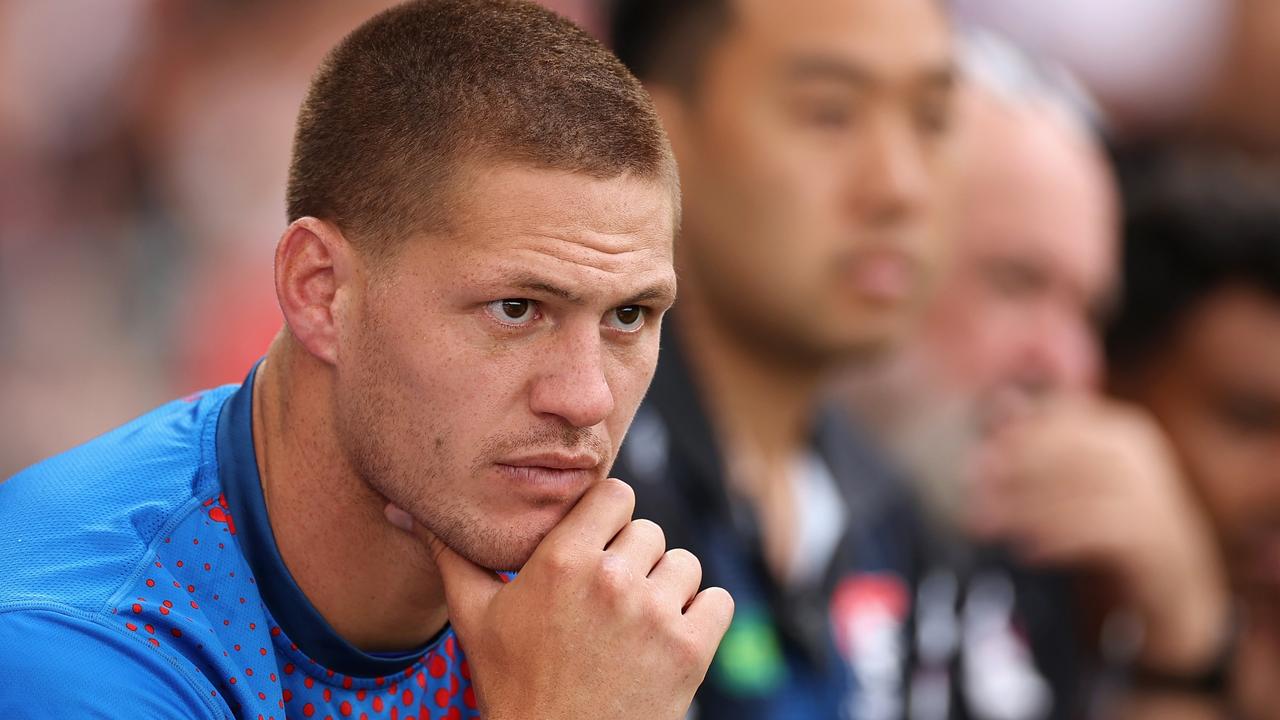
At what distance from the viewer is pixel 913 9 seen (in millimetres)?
3525

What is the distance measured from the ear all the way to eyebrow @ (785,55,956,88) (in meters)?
1.84

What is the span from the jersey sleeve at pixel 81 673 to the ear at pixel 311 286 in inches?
15.6

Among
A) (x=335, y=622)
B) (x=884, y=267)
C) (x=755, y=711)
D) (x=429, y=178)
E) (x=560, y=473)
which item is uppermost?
(x=429, y=178)

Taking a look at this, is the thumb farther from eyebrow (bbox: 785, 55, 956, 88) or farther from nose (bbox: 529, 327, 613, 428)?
eyebrow (bbox: 785, 55, 956, 88)

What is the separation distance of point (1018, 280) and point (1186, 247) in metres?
0.74

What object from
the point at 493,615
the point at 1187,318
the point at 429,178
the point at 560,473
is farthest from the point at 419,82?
the point at 1187,318

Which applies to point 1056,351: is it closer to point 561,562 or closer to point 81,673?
point 561,562

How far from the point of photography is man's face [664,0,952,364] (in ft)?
11.0

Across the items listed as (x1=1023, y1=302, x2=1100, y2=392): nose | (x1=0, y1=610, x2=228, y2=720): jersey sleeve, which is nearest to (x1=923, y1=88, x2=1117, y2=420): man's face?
(x1=1023, y1=302, x2=1100, y2=392): nose

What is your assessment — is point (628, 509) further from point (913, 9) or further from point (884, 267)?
point (913, 9)

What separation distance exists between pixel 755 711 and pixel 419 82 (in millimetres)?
1988

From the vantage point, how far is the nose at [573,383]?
1759 millimetres

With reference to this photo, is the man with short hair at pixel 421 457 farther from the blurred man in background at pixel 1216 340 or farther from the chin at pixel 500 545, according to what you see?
the blurred man in background at pixel 1216 340

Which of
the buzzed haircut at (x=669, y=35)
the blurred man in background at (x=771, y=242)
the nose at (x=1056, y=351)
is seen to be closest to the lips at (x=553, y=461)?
the blurred man in background at (x=771, y=242)
